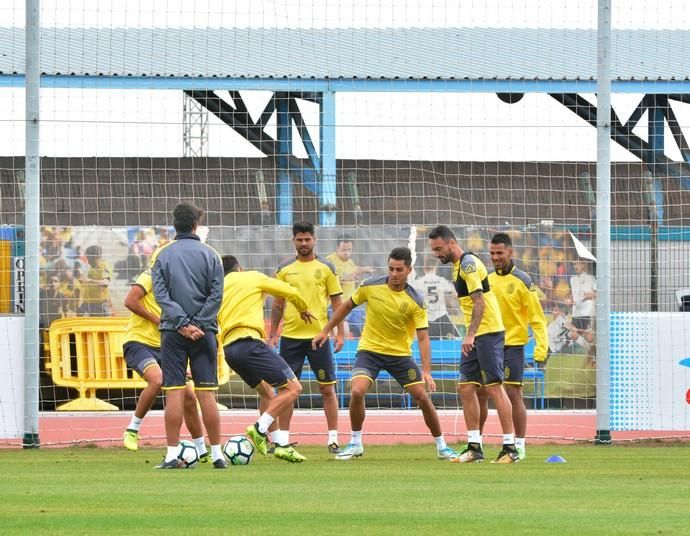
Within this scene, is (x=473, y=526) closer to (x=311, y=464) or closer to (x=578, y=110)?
(x=311, y=464)

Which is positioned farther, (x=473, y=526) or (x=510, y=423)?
(x=510, y=423)

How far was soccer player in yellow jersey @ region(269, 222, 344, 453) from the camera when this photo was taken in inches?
543

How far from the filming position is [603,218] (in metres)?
15.7

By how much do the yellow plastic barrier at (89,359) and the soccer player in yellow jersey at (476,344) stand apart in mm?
6082

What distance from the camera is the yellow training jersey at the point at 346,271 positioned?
20.4 metres

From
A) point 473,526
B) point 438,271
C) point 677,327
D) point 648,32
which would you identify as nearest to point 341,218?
point 438,271

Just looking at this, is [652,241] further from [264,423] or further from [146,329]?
[264,423]

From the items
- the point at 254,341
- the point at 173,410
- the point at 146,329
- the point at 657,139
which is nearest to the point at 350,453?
the point at 254,341

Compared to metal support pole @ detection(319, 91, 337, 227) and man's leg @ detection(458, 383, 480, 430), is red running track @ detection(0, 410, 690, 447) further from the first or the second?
metal support pole @ detection(319, 91, 337, 227)

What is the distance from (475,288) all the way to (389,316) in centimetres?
110

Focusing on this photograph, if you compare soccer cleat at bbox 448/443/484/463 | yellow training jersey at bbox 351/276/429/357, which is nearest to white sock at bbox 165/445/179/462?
yellow training jersey at bbox 351/276/429/357

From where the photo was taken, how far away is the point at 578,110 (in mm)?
22469

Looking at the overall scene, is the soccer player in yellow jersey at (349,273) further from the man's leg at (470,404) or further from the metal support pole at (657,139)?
the man's leg at (470,404)

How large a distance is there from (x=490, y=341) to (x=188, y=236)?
2806mm
